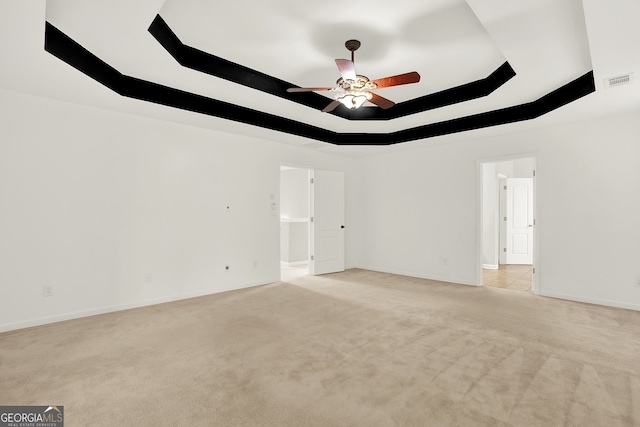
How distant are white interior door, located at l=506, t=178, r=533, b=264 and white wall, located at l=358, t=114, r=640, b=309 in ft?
9.03

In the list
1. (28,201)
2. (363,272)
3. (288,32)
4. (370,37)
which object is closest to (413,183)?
(363,272)

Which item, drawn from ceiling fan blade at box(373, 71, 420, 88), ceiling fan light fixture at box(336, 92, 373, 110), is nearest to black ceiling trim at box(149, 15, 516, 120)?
ceiling fan light fixture at box(336, 92, 373, 110)

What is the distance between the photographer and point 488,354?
2.83 m

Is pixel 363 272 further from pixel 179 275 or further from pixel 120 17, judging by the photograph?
pixel 120 17

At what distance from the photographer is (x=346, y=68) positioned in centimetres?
279

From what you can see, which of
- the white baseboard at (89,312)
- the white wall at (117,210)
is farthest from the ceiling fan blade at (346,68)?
the white baseboard at (89,312)

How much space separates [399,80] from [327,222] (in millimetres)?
4030

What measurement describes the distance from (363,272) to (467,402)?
4647mm

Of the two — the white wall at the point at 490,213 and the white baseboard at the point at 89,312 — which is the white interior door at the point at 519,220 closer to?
the white wall at the point at 490,213

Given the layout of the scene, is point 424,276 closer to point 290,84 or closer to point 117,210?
point 290,84

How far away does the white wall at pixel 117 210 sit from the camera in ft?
11.4

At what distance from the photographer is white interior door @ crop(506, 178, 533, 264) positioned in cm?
765

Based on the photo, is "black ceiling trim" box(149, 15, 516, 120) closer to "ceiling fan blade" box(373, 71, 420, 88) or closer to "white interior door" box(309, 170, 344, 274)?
"ceiling fan blade" box(373, 71, 420, 88)

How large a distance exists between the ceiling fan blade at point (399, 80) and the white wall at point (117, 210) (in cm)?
297
